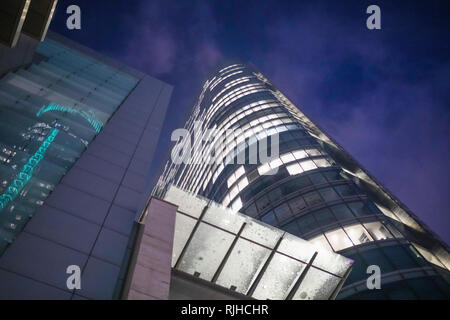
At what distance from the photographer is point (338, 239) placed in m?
17.4

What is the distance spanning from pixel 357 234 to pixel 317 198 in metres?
3.71

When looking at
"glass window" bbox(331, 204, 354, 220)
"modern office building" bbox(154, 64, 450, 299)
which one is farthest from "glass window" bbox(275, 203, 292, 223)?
"glass window" bbox(331, 204, 354, 220)

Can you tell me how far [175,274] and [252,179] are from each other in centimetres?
1657

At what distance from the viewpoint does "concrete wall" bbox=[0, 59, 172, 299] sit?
5438 millimetres

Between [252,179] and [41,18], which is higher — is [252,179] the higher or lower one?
the higher one

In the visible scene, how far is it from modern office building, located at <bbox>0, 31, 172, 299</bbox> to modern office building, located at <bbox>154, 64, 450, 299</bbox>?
6.21 ft

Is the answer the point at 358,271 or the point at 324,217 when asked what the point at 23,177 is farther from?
the point at 324,217

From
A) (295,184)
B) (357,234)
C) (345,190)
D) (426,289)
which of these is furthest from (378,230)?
(295,184)

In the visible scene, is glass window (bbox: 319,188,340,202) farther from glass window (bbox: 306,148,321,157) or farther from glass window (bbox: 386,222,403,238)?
glass window (bbox: 306,148,321,157)

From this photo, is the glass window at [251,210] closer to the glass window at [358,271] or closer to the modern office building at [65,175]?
the glass window at [358,271]
